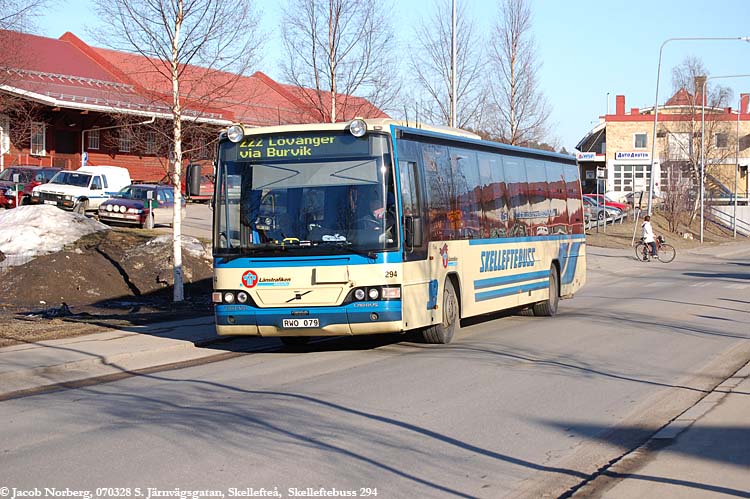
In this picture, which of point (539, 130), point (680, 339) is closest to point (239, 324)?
point (680, 339)

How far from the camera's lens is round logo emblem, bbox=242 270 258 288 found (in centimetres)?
1352

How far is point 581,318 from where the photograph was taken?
19.7m

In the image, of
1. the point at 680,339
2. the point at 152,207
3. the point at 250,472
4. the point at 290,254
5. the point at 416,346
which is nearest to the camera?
the point at 250,472

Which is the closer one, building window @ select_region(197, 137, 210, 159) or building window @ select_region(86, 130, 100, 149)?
building window @ select_region(197, 137, 210, 159)

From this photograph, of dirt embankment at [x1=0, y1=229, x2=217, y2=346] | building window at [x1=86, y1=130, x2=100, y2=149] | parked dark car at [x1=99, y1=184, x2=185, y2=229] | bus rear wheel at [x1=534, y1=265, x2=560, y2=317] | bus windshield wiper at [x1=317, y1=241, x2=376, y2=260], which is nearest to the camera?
bus windshield wiper at [x1=317, y1=241, x2=376, y2=260]

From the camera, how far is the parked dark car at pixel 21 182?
36084 mm

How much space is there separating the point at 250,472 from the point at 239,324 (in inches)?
266

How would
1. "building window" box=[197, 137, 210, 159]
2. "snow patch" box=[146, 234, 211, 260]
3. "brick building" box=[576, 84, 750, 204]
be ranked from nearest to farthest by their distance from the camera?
"building window" box=[197, 137, 210, 159]
"snow patch" box=[146, 234, 211, 260]
"brick building" box=[576, 84, 750, 204]

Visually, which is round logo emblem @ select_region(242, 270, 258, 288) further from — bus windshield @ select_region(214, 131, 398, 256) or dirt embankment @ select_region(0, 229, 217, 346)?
dirt embankment @ select_region(0, 229, 217, 346)

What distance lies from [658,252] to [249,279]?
32381mm

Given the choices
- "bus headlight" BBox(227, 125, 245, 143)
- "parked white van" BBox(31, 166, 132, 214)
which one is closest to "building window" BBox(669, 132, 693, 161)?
"parked white van" BBox(31, 166, 132, 214)

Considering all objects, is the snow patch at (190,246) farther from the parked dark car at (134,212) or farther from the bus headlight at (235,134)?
the bus headlight at (235,134)

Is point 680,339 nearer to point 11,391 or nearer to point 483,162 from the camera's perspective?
point 483,162

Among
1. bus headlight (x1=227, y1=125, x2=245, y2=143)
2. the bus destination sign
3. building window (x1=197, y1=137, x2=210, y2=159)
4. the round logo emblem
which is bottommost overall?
the round logo emblem
